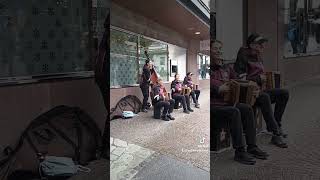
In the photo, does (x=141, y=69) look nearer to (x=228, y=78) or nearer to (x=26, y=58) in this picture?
(x=228, y=78)

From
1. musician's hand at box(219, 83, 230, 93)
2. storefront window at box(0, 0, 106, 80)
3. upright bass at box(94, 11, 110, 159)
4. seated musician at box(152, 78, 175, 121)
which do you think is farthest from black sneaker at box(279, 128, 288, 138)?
storefront window at box(0, 0, 106, 80)

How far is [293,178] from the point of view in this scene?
169 centimetres

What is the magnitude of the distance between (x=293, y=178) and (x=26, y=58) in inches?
55.5

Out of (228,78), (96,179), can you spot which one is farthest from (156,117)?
(96,179)

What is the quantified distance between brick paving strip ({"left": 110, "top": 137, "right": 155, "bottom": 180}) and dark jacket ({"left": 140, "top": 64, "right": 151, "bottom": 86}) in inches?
13.2

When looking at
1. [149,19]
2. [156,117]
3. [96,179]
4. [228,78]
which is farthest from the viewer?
[96,179]

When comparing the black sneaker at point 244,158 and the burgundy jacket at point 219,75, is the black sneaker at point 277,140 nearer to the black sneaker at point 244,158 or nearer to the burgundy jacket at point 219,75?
the black sneaker at point 244,158

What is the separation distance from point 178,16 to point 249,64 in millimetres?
350

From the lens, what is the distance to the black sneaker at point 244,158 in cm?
166

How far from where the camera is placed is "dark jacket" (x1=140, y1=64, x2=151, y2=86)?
1.71m

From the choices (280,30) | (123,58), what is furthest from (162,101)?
(280,30)

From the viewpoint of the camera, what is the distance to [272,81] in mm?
1642

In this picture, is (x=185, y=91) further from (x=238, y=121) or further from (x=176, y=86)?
(x=238, y=121)

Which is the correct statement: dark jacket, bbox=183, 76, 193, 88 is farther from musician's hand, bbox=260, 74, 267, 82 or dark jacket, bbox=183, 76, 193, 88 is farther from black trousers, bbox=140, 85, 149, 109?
musician's hand, bbox=260, 74, 267, 82
